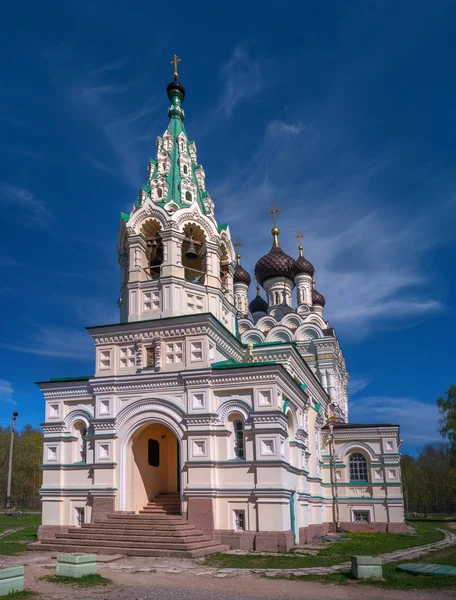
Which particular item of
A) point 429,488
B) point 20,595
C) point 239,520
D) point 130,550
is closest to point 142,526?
point 130,550

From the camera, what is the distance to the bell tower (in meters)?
18.2

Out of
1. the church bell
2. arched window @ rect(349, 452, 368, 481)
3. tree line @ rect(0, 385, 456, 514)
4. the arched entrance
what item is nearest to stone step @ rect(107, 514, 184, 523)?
the arched entrance

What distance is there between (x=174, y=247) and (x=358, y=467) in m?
13.9

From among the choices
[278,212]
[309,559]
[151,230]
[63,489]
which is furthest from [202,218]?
[278,212]

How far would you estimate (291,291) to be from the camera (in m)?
40.1

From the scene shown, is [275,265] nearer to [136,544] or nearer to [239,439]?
[239,439]

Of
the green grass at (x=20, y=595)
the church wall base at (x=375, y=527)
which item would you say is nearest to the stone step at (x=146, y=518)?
the green grass at (x=20, y=595)

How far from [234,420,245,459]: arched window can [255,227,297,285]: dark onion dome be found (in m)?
23.4

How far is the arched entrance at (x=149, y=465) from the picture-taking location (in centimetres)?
1684

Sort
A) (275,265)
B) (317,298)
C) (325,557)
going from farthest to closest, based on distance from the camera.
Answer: (317,298) < (275,265) < (325,557)

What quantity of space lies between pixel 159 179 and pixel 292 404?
877 centimetres

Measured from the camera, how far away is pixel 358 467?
84.1 ft

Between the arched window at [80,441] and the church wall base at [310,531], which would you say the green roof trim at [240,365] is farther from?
the church wall base at [310,531]

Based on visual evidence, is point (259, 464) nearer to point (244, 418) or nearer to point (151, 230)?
point (244, 418)
